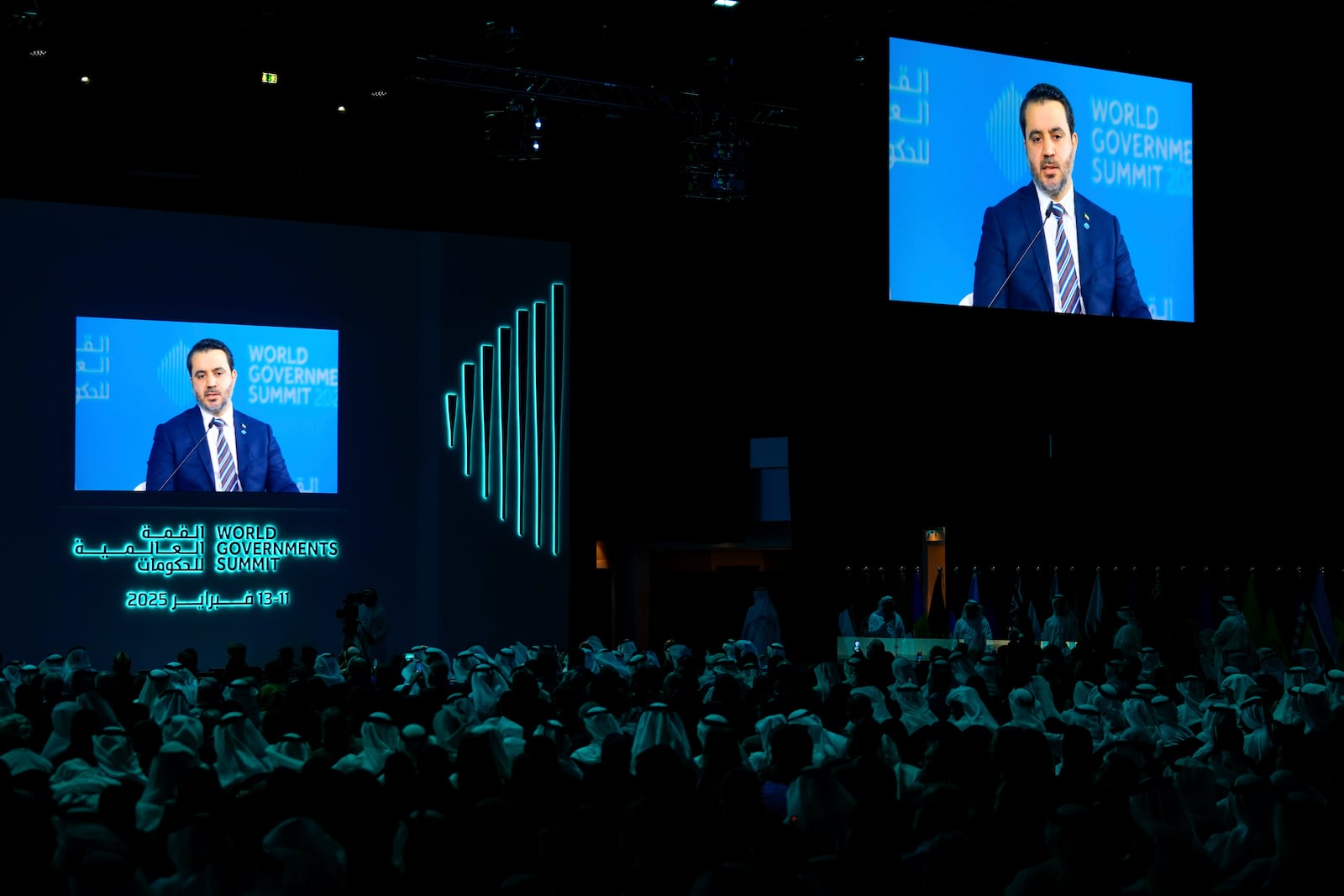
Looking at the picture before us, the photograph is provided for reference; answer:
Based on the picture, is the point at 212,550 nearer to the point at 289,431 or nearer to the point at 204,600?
the point at 204,600

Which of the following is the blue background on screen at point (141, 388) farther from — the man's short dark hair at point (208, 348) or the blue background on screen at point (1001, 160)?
the blue background on screen at point (1001, 160)

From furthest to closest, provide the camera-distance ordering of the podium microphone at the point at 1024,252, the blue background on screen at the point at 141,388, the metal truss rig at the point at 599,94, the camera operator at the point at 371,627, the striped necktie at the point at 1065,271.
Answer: the blue background on screen at the point at 141,388
the camera operator at the point at 371,627
the striped necktie at the point at 1065,271
the podium microphone at the point at 1024,252
the metal truss rig at the point at 599,94

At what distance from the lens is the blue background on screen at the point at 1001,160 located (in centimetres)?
1262

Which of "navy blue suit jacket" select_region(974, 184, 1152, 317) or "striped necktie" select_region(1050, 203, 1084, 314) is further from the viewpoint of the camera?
"striped necktie" select_region(1050, 203, 1084, 314)

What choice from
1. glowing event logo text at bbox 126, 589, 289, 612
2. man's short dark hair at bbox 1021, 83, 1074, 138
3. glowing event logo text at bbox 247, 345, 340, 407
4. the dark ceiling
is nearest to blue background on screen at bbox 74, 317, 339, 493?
glowing event logo text at bbox 247, 345, 340, 407

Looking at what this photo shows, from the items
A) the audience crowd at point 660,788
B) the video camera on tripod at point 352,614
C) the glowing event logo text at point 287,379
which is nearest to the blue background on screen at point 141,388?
the glowing event logo text at point 287,379

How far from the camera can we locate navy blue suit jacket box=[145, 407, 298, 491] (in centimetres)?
1368

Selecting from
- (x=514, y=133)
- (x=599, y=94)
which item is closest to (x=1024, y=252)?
(x=599, y=94)

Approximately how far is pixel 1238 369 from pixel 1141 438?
1.34 meters

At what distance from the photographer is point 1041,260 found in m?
12.9

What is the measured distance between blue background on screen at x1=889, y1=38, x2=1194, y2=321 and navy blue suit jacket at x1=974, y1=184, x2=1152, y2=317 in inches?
4.0

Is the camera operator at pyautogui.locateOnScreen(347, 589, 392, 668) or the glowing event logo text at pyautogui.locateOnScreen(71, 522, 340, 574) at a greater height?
the glowing event logo text at pyautogui.locateOnScreen(71, 522, 340, 574)

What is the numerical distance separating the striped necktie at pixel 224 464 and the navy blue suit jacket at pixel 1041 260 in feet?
21.9

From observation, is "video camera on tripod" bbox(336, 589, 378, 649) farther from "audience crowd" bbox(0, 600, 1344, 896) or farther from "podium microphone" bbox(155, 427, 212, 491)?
"audience crowd" bbox(0, 600, 1344, 896)
